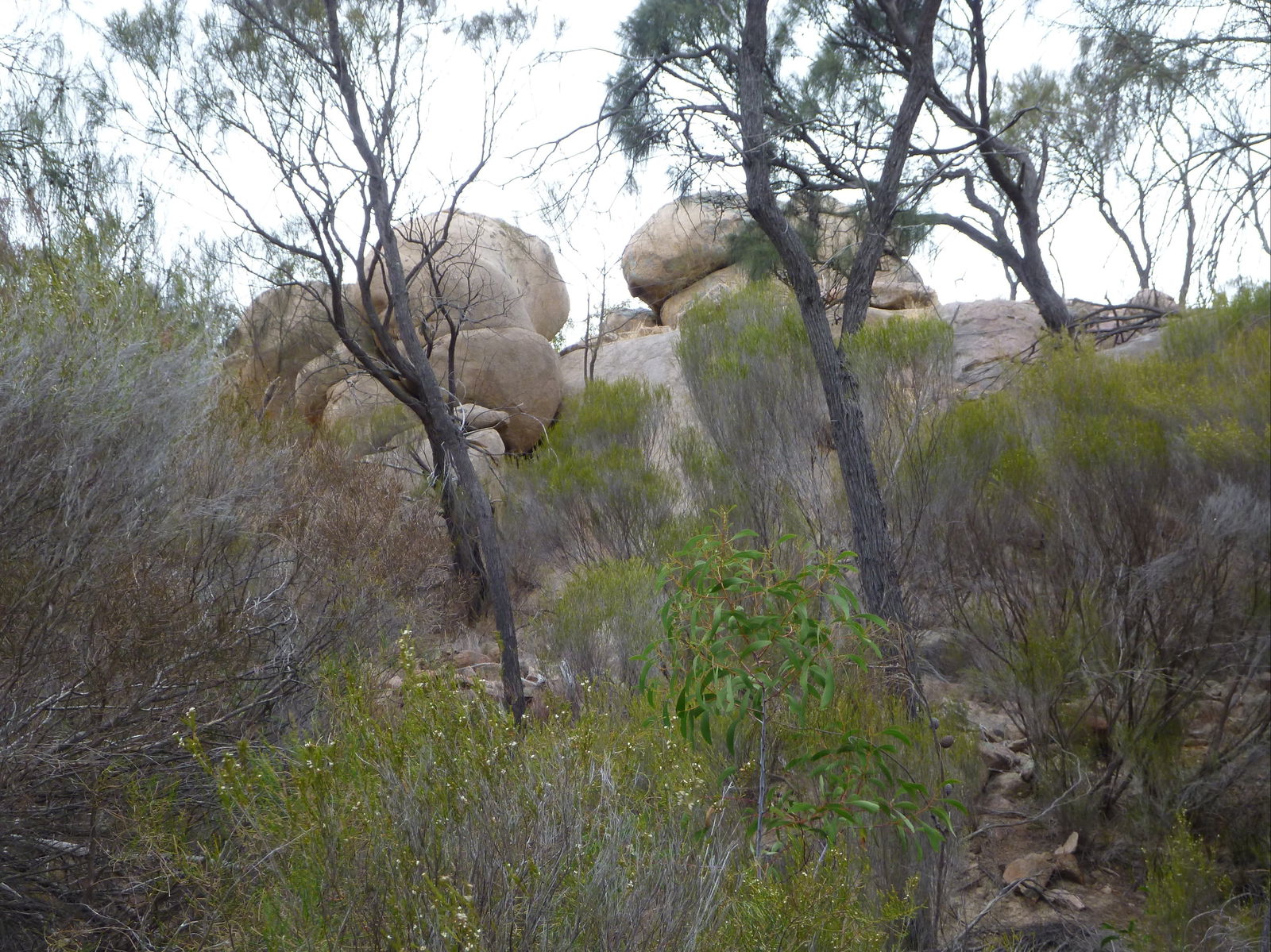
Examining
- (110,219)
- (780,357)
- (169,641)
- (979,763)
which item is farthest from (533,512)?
(169,641)

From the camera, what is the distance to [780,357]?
9.03m

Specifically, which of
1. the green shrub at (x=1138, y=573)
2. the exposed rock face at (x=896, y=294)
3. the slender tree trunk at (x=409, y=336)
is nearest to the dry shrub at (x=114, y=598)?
the slender tree trunk at (x=409, y=336)

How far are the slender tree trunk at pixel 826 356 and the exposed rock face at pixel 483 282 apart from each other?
3307 millimetres

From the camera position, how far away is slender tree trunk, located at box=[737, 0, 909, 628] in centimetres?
557

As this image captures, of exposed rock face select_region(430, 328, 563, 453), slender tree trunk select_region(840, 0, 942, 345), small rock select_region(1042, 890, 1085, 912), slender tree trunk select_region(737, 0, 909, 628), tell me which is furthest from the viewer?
exposed rock face select_region(430, 328, 563, 453)

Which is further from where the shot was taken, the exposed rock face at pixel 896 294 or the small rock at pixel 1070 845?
the exposed rock face at pixel 896 294

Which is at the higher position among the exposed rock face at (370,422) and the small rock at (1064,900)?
the exposed rock face at (370,422)

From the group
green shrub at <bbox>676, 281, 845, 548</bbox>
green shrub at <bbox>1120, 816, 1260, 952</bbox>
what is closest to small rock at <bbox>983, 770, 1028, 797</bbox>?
green shrub at <bbox>1120, 816, 1260, 952</bbox>

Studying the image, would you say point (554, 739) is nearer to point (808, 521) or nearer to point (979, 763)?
point (979, 763)

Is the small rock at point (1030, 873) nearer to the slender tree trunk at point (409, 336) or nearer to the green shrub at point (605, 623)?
the green shrub at point (605, 623)

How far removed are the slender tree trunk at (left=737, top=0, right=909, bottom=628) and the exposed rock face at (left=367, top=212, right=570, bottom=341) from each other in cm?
331

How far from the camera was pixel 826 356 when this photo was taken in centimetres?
586

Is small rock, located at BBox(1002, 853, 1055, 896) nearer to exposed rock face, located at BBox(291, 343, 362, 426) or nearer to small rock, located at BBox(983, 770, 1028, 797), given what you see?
small rock, located at BBox(983, 770, 1028, 797)

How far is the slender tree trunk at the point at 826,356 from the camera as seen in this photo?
5.57 meters
